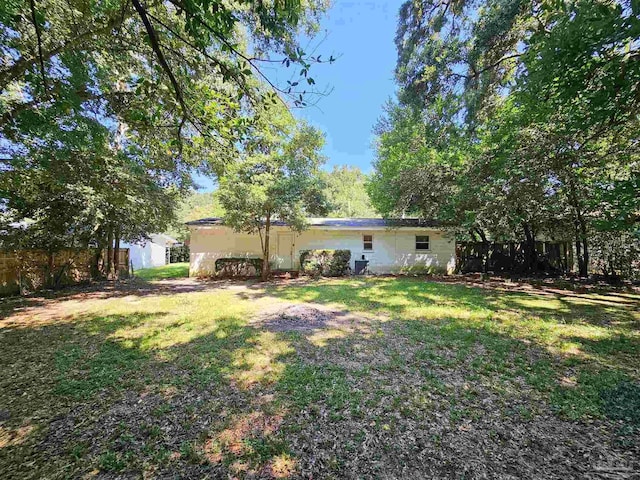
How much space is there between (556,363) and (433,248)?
39.6 ft

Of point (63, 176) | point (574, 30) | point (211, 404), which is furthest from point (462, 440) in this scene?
point (63, 176)

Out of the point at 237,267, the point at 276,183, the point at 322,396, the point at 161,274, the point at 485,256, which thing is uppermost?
the point at 276,183

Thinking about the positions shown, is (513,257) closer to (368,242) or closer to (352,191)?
(368,242)

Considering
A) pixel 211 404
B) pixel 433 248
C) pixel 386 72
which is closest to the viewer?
pixel 211 404

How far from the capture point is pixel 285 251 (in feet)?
50.0

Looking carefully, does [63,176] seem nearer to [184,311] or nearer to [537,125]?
[184,311]

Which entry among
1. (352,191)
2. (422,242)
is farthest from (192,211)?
(422,242)

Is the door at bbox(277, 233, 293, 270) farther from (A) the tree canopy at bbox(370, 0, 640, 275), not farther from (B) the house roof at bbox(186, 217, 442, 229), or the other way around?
(A) the tree canopy at bbox(370, 0, 640, 275)

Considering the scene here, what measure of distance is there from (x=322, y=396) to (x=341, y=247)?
40.2 feet

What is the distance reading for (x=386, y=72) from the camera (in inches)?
316

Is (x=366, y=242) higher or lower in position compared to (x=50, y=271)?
higher

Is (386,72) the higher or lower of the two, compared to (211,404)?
higher

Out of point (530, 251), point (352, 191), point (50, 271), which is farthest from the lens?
point (352, 191)

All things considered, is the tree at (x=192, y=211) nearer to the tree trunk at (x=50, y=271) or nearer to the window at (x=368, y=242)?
the tree trunk at (x=50, y=271)
